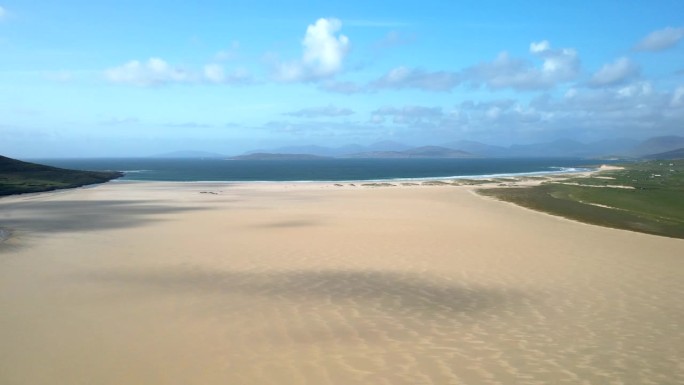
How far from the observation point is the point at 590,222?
22.8m

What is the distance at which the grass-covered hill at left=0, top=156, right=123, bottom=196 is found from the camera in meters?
44.6

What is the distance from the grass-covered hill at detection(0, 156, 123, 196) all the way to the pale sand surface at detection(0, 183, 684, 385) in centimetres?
2809

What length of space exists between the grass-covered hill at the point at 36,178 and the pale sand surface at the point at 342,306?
2809 centimetres

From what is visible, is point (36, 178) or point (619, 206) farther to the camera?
point (36, 178)

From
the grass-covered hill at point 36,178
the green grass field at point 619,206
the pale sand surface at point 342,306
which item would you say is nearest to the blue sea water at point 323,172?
the grass-covered hill at point 36,178

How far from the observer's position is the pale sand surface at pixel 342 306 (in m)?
7.59

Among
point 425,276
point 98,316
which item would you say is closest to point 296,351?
point 98,316

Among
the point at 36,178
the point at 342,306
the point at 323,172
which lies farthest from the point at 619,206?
the point at 323,172

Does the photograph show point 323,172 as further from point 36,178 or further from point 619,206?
point 619,206

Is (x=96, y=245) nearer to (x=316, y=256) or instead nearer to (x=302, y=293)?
(x=316, y=256)

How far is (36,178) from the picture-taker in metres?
53.4

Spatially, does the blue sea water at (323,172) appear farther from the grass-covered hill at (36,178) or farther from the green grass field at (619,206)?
the green grass field at (619,206)

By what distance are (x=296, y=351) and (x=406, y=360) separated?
73.7 inches

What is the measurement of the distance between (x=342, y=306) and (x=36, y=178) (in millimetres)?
54911
